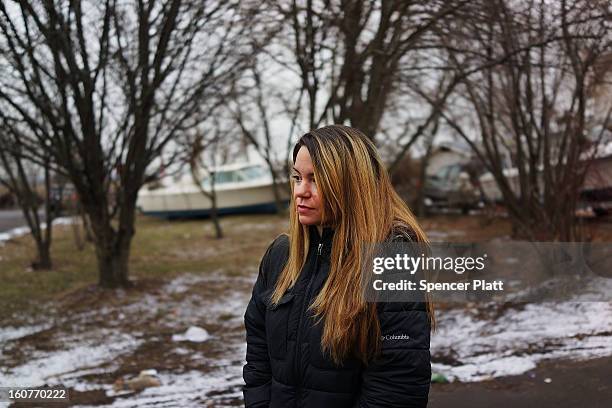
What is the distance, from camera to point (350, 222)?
2094mm

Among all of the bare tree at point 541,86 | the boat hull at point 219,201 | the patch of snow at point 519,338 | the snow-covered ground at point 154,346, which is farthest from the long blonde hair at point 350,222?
the boat hull at point 219,201

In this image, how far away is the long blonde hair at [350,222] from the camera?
203cm

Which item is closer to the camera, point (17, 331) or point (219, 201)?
point (17, 331)

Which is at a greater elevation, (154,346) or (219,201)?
(219,201)

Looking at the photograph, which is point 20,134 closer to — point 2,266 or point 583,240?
point 2,266

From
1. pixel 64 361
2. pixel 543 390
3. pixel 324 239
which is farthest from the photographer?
pixel 64 361

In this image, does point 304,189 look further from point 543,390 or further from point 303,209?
point 543,390

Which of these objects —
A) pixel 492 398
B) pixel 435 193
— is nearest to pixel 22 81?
pixel 492 398

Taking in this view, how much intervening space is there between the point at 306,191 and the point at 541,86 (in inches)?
275

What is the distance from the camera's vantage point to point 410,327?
77.1 inches

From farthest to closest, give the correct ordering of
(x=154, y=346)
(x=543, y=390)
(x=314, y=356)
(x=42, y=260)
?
(x=42, y=260), (x=154, y=346), (x=543, y=390), (x=314, y=356)

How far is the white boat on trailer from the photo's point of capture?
85.7 ft

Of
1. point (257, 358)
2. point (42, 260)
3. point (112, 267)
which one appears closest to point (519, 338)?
point (257, 358)

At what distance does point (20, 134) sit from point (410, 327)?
745 cm
